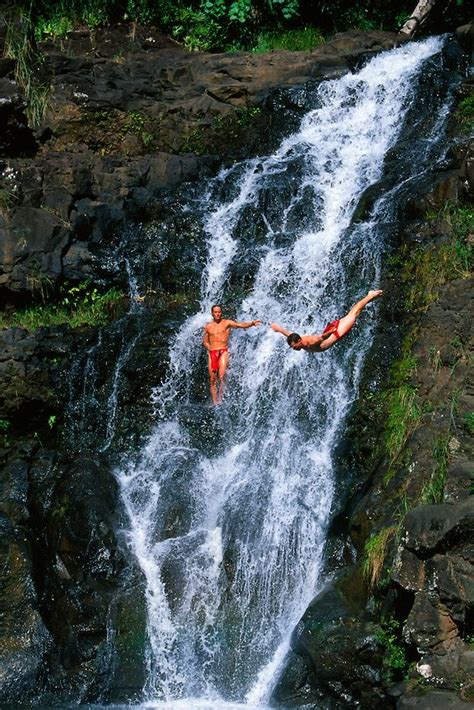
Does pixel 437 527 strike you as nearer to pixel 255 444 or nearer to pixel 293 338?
pixel 293 338

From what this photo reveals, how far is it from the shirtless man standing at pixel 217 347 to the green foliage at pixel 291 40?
32.4 ft

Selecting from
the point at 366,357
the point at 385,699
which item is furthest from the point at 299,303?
the point at 385,699

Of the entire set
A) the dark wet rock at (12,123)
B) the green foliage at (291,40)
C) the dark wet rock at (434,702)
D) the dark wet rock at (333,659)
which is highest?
the green foliage at (291,40)

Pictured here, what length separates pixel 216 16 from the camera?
20.5 metres

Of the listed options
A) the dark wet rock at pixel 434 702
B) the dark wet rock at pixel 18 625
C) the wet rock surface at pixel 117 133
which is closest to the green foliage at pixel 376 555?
the dark wet rock at pixel 434 702

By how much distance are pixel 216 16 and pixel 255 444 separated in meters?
12.9

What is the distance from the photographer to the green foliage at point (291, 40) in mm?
20094

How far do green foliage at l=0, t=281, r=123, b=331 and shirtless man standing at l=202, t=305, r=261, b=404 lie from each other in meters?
2.13

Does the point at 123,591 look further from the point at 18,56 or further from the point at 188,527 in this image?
the point at 18,56

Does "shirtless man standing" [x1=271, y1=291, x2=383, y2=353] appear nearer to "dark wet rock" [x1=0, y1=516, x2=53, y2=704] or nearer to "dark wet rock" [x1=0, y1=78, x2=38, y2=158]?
"dark wet rock" [x1=0, y1=516, x2=53, y2=704]

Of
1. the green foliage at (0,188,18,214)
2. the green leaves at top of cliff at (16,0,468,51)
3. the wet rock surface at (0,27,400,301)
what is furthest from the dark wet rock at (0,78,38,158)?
the green leaves at top of cliff at (16,0,468,51)

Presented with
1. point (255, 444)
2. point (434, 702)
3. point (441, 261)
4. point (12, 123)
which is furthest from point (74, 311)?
point (434, 702)

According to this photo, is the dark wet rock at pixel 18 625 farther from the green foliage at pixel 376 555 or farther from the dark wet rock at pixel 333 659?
the green foliage at pixel 376 555

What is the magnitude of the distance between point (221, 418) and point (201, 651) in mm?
3107
